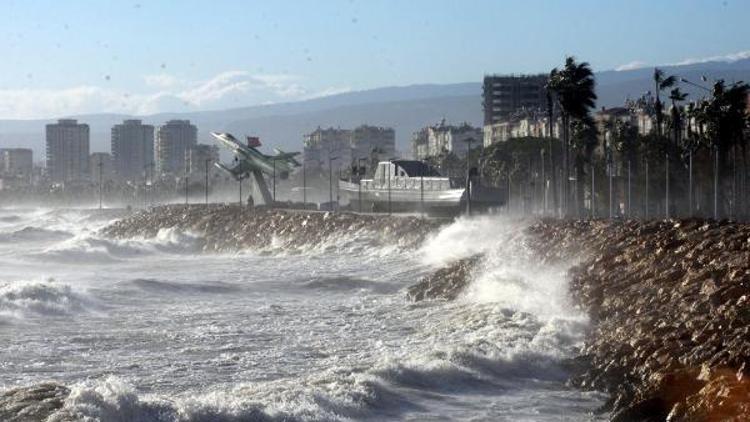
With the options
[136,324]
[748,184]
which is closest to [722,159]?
[748,184]

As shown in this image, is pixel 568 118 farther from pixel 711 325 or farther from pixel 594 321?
pixel 711 325

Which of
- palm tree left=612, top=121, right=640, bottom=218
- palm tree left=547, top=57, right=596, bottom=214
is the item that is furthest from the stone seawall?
palm tree left=612, top=121, right=640, bottom=218

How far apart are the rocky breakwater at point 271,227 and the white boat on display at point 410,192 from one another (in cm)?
665

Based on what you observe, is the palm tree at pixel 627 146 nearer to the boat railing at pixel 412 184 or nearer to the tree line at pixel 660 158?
the tree line at pixel 660 158

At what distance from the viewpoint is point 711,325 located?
23625mm

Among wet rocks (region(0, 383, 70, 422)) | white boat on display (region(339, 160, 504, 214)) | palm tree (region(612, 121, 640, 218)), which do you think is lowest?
wet rocks (region(0, 383, 70, 422))

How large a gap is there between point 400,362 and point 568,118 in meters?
58.9

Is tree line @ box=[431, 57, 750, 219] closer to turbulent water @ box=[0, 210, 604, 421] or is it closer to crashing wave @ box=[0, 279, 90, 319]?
turbulent water @ box=[0, 210, 604, 421]

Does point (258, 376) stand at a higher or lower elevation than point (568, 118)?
lower

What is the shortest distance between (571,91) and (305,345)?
51.9m

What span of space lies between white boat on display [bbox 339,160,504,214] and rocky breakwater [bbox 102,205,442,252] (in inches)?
262

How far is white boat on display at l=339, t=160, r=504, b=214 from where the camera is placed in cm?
8406

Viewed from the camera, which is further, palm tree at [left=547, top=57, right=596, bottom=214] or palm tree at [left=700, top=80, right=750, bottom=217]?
palm tree at [left=547, top=57, right=596, bottom=214]

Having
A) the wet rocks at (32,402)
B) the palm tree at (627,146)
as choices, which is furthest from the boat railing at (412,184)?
the wet rocks at (32,402)
